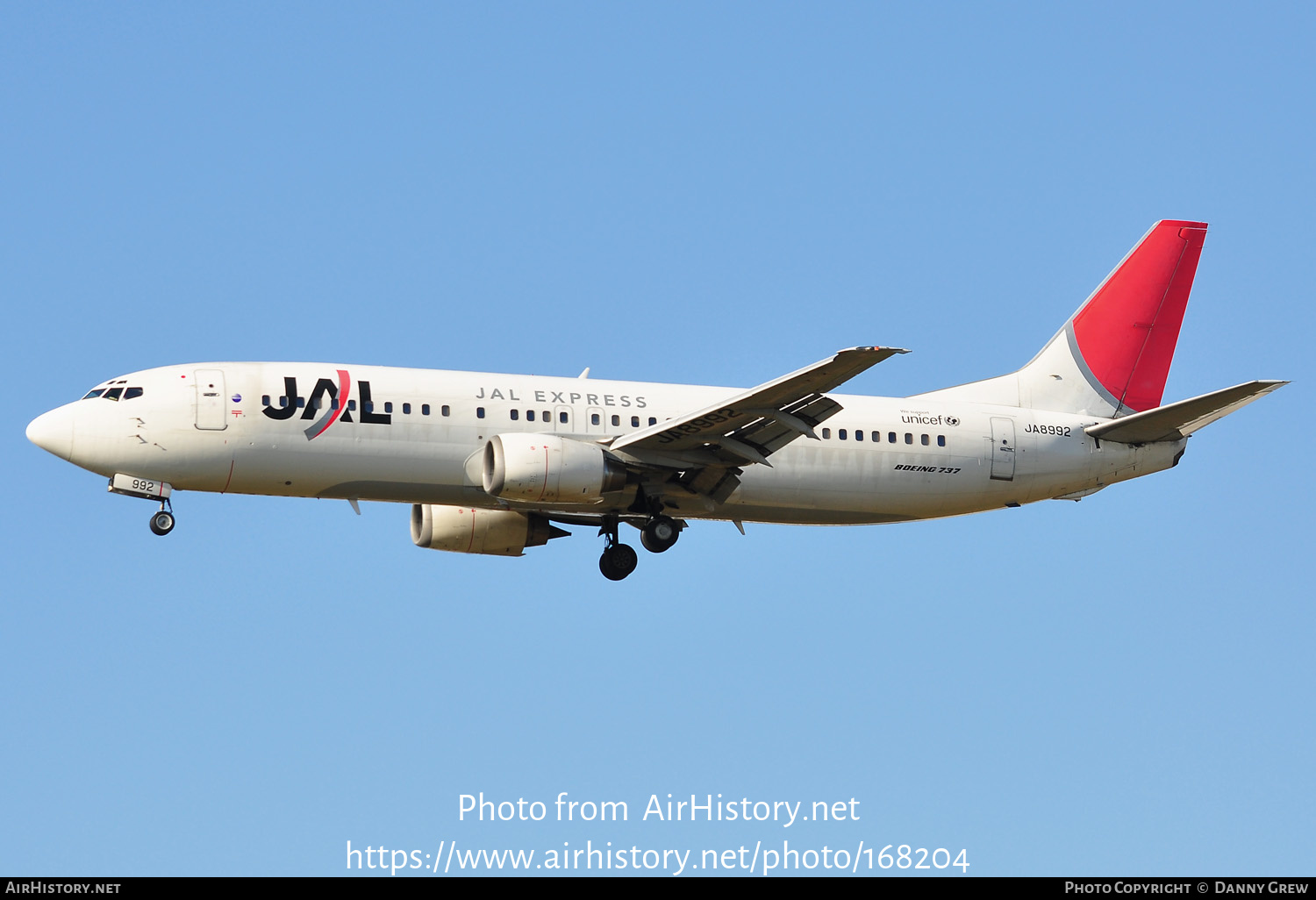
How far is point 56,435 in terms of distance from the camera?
39.4m

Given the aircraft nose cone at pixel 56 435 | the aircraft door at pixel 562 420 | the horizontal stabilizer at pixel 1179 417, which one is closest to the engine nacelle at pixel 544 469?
the aircraft door at pixel 562 420

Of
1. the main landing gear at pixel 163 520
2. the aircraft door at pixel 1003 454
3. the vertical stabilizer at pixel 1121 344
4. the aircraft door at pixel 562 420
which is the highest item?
the vertical stabilizer at pixel 1121 344

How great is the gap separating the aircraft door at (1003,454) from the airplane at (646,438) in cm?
5

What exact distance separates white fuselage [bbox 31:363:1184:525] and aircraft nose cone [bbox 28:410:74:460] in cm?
4

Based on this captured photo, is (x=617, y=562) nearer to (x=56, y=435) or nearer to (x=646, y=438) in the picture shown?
(x=646, y=438)

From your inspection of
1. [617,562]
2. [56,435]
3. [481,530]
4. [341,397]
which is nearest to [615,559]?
[617,562]

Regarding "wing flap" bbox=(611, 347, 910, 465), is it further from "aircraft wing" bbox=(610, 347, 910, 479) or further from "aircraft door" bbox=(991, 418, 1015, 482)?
"aircraft door" bbox=(991, 418, 1015, 482)

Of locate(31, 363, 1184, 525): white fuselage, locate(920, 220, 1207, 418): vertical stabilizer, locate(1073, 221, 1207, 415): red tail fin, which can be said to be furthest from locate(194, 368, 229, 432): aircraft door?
locate(1073, 221, 1207, 415): red tail fin

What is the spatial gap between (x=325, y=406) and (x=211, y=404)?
2522mm

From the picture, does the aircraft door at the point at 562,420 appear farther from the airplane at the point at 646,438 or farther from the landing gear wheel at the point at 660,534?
the landing gear wheel at the point at 660,534

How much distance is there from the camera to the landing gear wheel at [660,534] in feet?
140

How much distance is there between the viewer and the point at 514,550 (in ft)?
150
